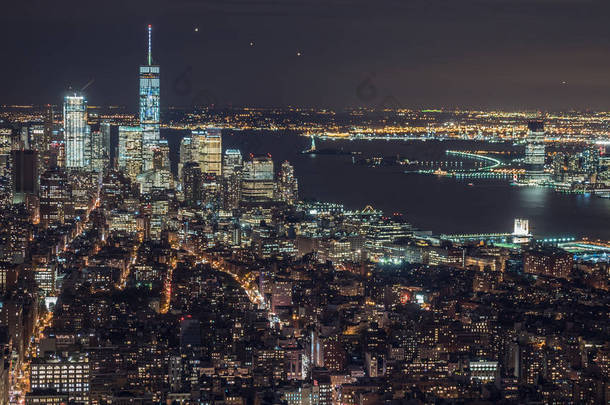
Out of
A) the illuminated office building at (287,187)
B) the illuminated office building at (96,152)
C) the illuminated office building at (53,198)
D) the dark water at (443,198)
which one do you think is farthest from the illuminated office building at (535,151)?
the illuminated office building at (53,198)

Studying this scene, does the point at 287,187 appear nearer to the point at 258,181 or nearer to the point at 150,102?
the point at 258,181

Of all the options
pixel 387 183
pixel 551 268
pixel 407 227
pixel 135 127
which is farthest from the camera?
pixel 135 127

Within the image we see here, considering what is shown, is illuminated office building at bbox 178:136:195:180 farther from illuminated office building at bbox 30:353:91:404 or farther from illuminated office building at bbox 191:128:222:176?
illuminated office building at bbox 30:353:91:404

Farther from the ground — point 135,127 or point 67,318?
point 135,127

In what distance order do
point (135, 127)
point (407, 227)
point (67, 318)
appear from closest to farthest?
1. point (67, 318)
2. point (407, 227)
3. point (135, 127)

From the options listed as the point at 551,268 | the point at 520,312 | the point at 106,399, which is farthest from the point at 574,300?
the point at 106,399

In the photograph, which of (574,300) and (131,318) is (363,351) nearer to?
Answer: (131,318)

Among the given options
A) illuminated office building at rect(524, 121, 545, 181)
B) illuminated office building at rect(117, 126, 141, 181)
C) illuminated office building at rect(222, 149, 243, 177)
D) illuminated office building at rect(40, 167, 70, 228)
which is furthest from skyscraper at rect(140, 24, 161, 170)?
illuminated office building at rect(524, 121, 545, 181)
